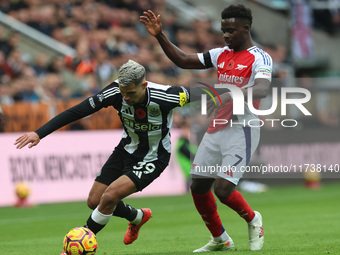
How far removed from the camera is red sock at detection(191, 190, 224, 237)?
856cm

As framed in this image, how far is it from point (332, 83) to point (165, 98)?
15175 millimetres

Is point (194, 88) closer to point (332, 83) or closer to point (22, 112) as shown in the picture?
point (22, 112)

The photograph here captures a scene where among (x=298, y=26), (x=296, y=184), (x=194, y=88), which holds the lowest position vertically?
(x=296, y=184)

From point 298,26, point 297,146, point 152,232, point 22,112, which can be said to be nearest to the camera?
point 152,232

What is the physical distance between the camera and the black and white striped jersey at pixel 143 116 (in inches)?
306

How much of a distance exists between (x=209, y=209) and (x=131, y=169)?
3.86ft

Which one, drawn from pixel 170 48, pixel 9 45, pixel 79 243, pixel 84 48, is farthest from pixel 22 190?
pixel 79 243

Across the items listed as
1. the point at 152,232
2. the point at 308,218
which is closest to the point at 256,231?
the point at 152,232

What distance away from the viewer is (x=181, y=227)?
11875 millimetres

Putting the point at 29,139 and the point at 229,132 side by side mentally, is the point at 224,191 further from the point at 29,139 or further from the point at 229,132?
the point at 29,139

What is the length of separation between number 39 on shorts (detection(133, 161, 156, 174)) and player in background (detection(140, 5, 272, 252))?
59 cm

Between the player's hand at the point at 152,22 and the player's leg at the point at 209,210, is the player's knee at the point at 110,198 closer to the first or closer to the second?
the player's leg at the point at 209,210

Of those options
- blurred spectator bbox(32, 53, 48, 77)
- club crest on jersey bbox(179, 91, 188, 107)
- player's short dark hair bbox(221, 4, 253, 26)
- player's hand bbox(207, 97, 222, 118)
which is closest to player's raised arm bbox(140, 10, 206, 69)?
player's short dark hair bbox(221, 4, 253, 26)

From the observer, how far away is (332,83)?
2223 centimetres
